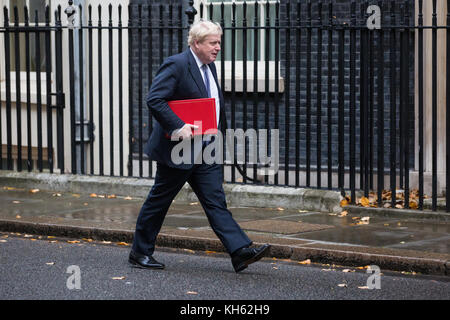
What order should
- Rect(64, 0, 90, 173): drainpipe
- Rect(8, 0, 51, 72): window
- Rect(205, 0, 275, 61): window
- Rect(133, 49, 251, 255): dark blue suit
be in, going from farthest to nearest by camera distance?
Rect(8, 0, 51, 72): window < Rect(205, 0, 275, 61): window < Rect(64, 0, 90, 173): drainpipe < Rect(133, 49, 251, 255): dark blue suit

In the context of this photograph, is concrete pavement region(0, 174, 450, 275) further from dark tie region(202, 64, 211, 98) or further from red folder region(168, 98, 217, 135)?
dark tie region(202, 64, 211, 98)

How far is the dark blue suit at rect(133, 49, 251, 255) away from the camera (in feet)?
22.6

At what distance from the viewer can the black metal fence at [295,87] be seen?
31.7 feet

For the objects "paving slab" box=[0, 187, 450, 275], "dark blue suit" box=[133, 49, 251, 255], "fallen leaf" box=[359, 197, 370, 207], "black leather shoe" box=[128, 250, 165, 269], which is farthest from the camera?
"fallen leaf" box=[359, 197, 370, 207]

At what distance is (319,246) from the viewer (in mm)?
7715

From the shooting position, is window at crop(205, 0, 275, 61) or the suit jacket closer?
the suit jacket

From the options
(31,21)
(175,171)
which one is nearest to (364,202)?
(175,171)

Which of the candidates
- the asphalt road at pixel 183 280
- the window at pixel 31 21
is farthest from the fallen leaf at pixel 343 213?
the window at pixel 31 21

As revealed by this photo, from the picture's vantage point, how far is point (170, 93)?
689 cm

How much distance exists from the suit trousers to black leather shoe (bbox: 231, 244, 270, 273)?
43 mm

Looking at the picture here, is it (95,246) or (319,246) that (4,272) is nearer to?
(95,246)

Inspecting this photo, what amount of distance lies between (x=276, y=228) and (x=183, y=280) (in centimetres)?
211

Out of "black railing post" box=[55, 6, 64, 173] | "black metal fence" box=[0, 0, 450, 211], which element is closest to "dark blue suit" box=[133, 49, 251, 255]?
"black metal fence" box=[0, 0, 450, 211]
